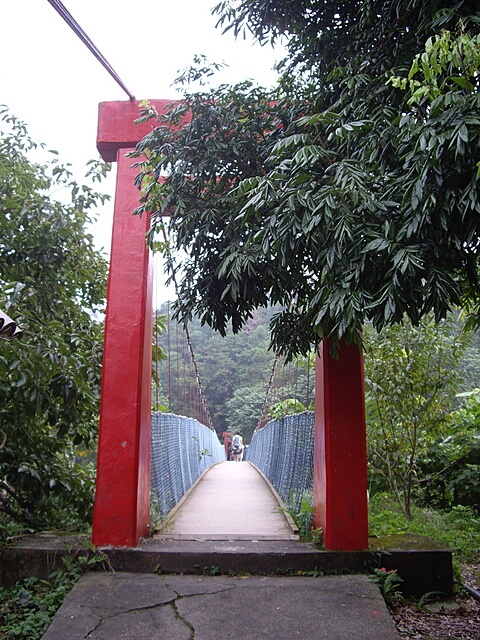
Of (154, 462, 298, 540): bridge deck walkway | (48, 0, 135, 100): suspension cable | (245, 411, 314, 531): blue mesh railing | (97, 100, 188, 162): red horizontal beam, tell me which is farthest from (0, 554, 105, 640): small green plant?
(48, 0, 135, 100): suspension cable

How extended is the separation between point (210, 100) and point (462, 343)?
2.88 meters

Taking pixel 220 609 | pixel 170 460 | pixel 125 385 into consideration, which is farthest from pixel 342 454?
pixel 170 460

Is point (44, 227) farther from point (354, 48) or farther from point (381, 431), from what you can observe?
point (381, 431)

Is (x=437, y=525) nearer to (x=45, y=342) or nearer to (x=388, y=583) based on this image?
(x=388, y=583)

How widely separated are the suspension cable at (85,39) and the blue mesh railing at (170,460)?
2.39 meters

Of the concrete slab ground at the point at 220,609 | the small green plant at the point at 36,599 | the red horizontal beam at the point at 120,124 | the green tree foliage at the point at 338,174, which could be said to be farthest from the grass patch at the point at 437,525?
the red horizontal beam at the point at 120,124

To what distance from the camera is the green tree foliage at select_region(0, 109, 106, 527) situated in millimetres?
3281

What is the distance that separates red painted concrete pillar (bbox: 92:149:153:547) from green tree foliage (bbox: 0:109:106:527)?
291 mm

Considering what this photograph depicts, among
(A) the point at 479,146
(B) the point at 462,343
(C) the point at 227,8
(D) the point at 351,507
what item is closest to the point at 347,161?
(A) the point at 479,146

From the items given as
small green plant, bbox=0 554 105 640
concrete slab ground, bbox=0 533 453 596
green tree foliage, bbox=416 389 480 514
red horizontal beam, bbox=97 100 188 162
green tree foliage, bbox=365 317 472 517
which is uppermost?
red horizontal beam, bbox=97 100 188 162

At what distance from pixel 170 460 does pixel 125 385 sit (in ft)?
Answer: 6.31

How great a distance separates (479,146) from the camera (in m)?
1.62

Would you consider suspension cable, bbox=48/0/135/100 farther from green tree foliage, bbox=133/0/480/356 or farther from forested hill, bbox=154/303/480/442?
forested hill, bbox=154/303/480/442

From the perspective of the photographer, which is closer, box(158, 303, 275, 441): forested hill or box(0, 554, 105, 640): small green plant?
box(0, 554, 105, 640): small green plant
